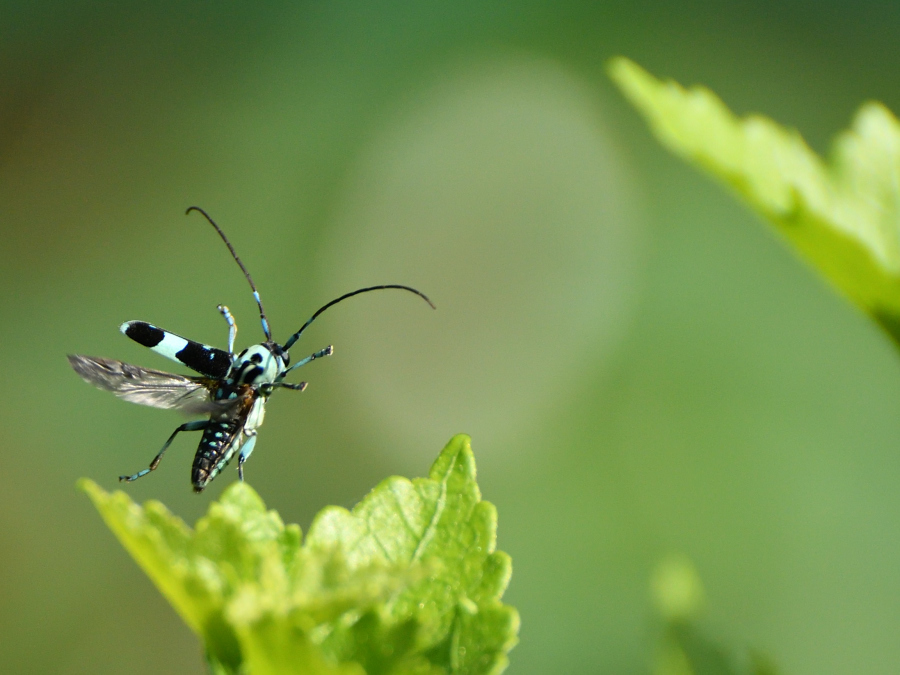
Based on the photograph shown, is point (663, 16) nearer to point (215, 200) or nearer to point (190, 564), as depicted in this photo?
point (215, 200)

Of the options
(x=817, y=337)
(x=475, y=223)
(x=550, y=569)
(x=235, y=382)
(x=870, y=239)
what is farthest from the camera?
(x=475, y=223)

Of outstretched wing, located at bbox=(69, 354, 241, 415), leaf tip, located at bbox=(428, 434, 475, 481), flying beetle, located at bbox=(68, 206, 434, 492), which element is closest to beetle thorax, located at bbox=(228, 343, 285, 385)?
flying beetle, located at bbox=(68, 206, 434, 492)

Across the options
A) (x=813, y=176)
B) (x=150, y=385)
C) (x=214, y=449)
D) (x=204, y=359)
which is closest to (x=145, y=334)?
(x=204, y=359)

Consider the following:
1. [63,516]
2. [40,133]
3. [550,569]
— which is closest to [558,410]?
[550,569]

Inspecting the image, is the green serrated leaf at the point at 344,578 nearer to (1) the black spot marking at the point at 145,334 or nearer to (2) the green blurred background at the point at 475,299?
(1) the black spot marking at the point at 145,334

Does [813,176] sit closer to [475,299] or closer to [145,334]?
[145,334]

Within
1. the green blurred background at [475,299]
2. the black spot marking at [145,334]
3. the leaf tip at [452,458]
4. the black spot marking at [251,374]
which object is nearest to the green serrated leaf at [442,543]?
the leaf tip at [452,458]
